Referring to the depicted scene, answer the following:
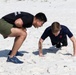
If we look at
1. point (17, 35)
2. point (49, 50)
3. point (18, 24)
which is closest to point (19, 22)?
point (18, 24)

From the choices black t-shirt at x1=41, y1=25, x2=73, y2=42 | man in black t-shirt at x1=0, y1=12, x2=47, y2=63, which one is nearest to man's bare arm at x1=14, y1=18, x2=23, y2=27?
man in black t-shirt at x1=0, y1=12, x2=47, y2=63

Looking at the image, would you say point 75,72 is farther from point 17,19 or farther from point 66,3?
point 66,3

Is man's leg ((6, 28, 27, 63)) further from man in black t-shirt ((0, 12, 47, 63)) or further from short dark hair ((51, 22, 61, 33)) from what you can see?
short dark hair ((51, 22, 61, 33))

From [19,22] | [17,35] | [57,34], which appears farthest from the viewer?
[57,34]

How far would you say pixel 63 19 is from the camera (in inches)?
400

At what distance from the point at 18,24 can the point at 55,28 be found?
713mm

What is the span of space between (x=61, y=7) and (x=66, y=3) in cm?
97

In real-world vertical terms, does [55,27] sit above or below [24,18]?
below

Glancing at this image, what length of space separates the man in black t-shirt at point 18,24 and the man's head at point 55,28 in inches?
12.5

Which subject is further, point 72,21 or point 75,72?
point 72,21

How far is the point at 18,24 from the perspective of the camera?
552cm

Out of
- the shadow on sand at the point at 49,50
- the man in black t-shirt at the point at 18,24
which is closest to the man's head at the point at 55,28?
the man in black t-shirt at the point at 18,24

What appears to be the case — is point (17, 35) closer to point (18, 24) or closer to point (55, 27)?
point (18, 24)

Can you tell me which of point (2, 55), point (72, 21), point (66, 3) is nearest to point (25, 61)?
point (2, 55)
